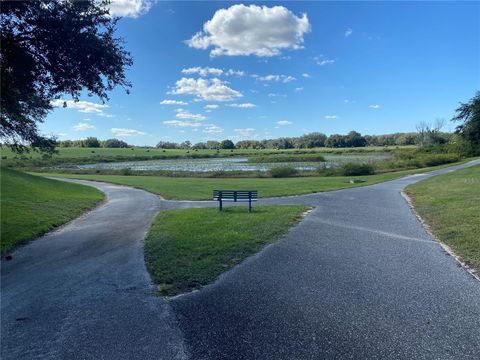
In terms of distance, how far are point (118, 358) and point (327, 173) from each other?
35966 mm

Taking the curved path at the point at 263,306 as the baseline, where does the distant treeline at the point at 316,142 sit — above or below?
above

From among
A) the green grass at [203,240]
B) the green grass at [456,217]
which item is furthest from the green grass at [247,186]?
the green grass at [456,217]

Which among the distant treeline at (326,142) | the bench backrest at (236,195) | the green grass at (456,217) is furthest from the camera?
the distant treeline at (326,142)

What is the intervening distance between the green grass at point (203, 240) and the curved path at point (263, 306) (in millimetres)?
329

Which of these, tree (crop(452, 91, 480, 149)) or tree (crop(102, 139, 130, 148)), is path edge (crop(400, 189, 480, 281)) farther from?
tree (crop(102, 139, 130, 148))

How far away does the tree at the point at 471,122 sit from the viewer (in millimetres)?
26344

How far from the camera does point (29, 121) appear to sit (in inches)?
526

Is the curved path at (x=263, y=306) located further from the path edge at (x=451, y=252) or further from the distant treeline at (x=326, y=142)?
the distant treeline at (x=326, y=142)

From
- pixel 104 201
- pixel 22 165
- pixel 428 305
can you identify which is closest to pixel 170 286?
pixel 428 305

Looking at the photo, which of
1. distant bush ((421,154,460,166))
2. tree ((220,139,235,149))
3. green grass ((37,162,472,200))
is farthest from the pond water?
tree ((220,139,235,149))

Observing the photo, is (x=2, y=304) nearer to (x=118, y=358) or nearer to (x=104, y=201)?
(x=118, y=358)

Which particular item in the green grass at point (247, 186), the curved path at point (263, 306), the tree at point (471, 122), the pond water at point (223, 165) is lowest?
the green grass at point (247, 186)

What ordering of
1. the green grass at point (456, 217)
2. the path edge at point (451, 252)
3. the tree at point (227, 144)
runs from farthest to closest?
the tree at point (227, 144)
the green grass at point (456, 217)
the path edge at point (451, 252)

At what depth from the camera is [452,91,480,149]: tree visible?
2634cm
